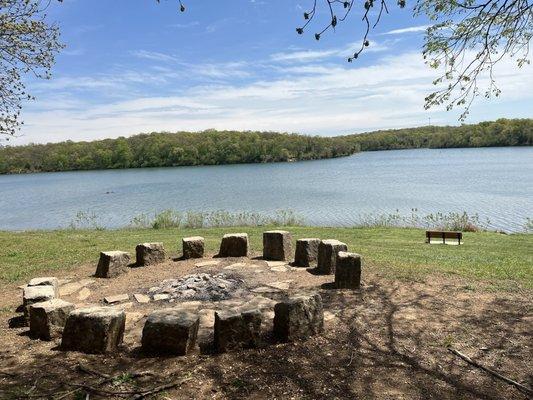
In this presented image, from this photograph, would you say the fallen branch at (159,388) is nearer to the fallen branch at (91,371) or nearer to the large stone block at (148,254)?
the fallen branch at (91,371)

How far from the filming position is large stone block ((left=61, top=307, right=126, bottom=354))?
16.4 feet

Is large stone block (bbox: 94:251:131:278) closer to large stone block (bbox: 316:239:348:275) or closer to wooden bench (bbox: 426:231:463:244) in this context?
large stone block (bbox: 316:239:348:275)

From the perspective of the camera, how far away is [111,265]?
8617 mm

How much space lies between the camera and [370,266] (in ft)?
29.3

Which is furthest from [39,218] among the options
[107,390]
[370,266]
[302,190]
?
[107,390]

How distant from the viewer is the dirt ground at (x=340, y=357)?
162 inches

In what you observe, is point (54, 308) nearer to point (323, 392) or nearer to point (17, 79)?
point (323, 392)

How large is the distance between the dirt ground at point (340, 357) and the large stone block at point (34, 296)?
10.5 inches

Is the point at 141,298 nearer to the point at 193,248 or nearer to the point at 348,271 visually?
the point at 193,248

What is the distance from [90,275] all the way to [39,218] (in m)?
25.0

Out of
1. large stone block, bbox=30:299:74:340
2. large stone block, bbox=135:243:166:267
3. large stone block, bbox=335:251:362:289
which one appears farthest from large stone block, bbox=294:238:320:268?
large stone block, bbox=30:299:74:340

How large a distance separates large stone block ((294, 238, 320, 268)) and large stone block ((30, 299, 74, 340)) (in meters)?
4.62

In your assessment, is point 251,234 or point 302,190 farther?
point 302,190

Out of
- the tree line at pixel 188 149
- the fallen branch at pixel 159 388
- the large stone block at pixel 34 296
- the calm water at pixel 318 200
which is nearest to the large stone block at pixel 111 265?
the large stone block at pixel 34 296
